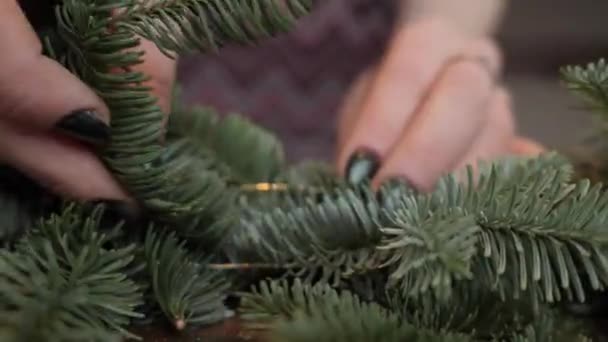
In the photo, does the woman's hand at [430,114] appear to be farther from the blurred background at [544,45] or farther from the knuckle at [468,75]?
the blurred background at [544,45]

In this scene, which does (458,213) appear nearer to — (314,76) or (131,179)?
(131,179)

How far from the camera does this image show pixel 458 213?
27 centimetres

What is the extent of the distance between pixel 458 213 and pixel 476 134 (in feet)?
1.10

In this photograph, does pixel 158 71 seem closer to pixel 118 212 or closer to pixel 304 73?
pixel 118 212

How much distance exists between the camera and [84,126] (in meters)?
0.29

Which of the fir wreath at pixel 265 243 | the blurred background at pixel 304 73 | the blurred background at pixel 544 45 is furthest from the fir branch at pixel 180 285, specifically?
the blurred background at pixel 544 45

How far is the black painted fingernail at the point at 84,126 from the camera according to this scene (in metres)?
0.29

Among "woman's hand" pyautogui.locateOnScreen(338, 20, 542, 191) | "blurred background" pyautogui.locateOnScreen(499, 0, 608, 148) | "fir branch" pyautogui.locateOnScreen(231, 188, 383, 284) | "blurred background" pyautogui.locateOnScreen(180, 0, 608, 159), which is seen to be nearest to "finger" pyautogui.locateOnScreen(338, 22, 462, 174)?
"woman's hand" pyautogui.locateOnScreen(338, 20, 542, 191)

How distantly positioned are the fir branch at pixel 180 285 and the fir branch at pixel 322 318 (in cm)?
3

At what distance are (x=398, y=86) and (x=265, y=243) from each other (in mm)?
341

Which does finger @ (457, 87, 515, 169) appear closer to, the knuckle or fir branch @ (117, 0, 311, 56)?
the knuckle

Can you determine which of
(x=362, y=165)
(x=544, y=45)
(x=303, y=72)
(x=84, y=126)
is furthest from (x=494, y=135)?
(x=544, y=45)

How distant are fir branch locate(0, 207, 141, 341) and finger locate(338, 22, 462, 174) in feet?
0.67

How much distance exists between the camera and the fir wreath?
0.83ft
